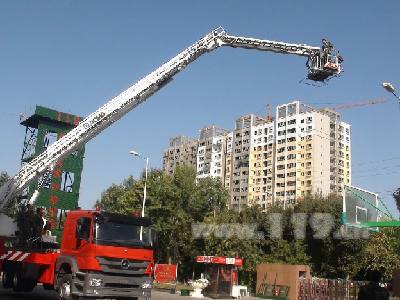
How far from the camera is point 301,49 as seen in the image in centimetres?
2709

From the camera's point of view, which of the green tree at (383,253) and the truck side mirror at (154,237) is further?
the green tree at (383,253)

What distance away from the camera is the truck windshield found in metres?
15.2

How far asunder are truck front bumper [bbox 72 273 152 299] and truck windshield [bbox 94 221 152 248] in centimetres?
101

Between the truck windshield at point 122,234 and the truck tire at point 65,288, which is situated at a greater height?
the truck windshield at point 122,234

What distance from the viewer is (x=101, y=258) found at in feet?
48.9

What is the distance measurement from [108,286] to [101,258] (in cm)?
90

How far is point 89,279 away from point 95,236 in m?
1.27

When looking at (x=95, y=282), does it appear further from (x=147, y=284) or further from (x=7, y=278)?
(x=7, y=278)

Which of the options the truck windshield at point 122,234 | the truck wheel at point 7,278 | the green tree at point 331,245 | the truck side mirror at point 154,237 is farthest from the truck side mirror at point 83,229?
the green tree at point 331,245

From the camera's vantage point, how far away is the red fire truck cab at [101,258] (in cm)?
1488

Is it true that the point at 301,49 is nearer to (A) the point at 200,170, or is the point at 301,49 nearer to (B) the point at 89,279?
(B) the point at 89,279

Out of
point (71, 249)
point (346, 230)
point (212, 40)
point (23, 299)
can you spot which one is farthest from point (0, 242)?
point (346, 230)

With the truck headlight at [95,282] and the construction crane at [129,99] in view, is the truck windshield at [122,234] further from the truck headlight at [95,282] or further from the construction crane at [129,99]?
the construction crane at [129,99]

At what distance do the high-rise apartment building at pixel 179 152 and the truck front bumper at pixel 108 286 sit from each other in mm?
153993
